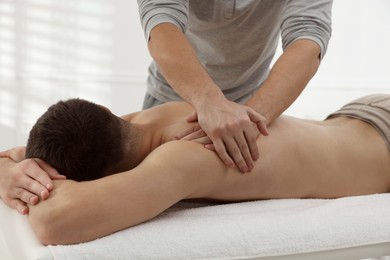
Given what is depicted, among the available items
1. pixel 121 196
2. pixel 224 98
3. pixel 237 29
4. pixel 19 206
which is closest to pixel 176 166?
pixel 121 196

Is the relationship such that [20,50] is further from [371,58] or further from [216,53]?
[371,58]

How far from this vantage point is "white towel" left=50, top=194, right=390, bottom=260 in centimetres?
120

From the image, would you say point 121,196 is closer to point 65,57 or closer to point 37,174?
point 37,174

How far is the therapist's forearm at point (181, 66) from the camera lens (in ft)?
5.19

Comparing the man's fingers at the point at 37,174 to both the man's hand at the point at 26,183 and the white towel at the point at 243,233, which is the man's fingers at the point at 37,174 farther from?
the white towel at the point at 243,233

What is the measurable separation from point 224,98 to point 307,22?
444 millimetres

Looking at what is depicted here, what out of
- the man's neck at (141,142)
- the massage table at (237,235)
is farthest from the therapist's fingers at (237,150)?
the man's neck at (141,142)

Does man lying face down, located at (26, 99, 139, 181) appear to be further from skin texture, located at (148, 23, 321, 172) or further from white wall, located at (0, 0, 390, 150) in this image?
white wall, located at (0, 0, 390, 150)

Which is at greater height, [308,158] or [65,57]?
[308,158]

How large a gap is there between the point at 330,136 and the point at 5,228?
3.12ft

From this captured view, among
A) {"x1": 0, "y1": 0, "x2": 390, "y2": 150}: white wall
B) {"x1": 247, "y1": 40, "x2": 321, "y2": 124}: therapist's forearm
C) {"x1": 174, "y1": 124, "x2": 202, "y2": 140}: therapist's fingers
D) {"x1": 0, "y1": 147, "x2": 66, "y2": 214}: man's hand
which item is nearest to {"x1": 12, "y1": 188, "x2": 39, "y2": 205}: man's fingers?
{"x1": 0, "y1": 147, "x2": 66, "y2": 214}: man's hand

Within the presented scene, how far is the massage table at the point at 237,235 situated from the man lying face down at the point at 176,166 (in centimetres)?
5

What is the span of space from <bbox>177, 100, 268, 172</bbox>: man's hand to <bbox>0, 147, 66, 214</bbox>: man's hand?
37 cm

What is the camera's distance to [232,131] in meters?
1.49
